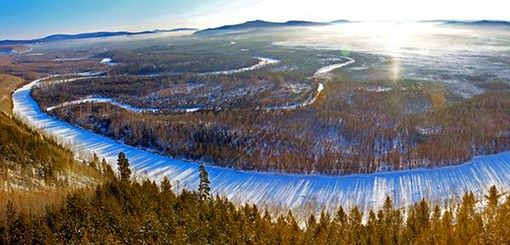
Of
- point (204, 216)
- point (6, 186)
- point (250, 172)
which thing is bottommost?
point (250, 172)

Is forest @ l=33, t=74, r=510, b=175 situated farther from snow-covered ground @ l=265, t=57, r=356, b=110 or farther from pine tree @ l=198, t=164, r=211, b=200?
pine tree @ l=198, t=164, r=211, b=200

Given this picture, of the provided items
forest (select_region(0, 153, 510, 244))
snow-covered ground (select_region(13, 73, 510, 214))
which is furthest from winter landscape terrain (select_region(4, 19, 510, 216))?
forest (select_region(0, 153, 510, 244))

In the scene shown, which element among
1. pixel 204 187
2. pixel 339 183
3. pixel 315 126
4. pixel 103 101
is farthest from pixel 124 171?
pixel 103 101

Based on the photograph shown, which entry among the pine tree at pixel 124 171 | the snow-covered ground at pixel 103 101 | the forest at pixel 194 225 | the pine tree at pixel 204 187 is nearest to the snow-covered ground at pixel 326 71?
the snow-covered ground at pixel 103 101

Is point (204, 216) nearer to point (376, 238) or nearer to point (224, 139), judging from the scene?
point (376, 238)

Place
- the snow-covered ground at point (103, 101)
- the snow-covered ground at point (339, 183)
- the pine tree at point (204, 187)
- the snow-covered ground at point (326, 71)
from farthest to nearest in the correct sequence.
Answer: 1. the snow-covered ground at point (326, 71)
2. the snow-covered ground at point (103, 101)
3. the snow-covered ground at point (339, 183)
4. the pine tree at point (204, 187)

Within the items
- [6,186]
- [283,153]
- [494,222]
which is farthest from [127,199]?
[494,222]

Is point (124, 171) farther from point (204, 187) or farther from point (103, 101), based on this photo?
point (103, 101)

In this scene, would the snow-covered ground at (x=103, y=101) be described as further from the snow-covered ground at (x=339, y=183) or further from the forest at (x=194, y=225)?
the forest at (x=194, y=225)
